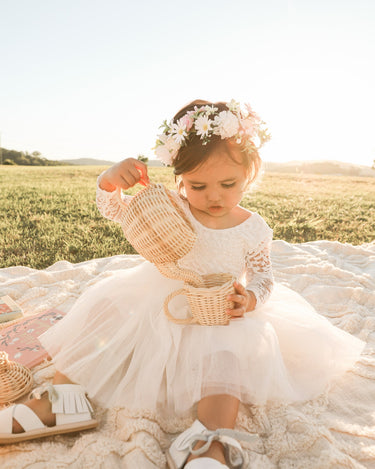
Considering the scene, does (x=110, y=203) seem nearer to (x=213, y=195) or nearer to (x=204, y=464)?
(x=213, y=195)

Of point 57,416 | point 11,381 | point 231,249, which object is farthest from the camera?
point 231,249

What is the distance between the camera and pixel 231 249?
6.66ft

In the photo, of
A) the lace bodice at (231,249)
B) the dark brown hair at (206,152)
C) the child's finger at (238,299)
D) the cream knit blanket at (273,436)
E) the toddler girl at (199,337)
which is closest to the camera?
the cream knit blanket at (273,436)

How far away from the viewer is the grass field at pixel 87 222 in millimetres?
3873

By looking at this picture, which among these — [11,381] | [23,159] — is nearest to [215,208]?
[11,381]

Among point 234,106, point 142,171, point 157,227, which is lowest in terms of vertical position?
point 157,227

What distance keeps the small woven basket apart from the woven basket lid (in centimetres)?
88

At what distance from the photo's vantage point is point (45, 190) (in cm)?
761

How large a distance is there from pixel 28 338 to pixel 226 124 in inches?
69.7

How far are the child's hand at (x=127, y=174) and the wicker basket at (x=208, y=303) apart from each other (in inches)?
23.9

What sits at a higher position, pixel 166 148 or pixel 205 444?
pixel 166 148

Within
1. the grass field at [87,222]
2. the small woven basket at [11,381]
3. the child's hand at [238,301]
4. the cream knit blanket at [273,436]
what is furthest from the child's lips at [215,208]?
the grass field at [87,222]

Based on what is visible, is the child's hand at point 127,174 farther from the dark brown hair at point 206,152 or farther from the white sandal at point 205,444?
the white sandal at point 205,444

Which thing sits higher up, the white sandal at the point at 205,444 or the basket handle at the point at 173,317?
the basket handle at the point at 173,317
